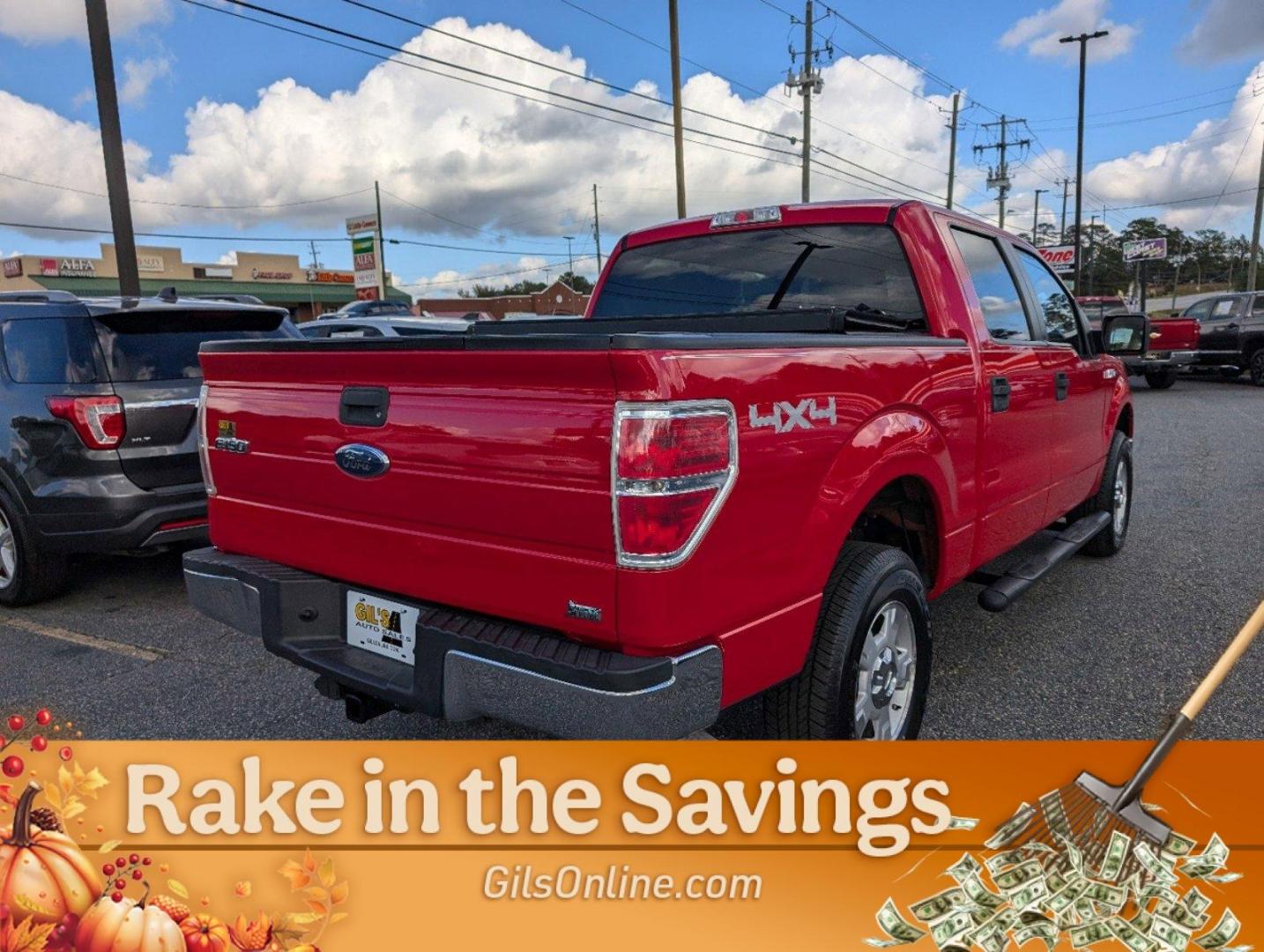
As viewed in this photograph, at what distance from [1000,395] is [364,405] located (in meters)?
2.42

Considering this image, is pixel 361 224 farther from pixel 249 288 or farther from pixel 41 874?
pixel 41 874

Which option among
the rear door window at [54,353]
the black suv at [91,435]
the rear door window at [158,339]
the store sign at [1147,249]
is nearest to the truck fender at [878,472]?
the rear door window at [158,339]

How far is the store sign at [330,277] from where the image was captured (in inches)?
2270

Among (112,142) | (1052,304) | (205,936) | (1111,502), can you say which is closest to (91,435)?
(205,936)

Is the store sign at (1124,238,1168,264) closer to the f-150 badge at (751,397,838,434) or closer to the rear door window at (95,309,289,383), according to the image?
the rear door window at (95,309,289,383)

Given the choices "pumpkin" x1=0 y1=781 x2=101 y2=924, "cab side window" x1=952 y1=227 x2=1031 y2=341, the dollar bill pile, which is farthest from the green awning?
the dollar bill pile

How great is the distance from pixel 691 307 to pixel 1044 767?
2238 millimetres

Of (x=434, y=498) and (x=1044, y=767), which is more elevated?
(x=434, y=498)

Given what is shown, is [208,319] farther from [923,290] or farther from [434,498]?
[923,290]

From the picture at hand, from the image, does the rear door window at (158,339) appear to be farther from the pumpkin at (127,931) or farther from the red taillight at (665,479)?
the red taillight at (665,479)

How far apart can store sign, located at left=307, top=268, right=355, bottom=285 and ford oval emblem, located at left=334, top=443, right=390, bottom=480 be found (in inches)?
2330

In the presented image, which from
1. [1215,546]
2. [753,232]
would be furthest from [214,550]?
[1215,546]

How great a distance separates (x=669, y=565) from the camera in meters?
2.03

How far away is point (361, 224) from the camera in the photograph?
50750 millimetres
